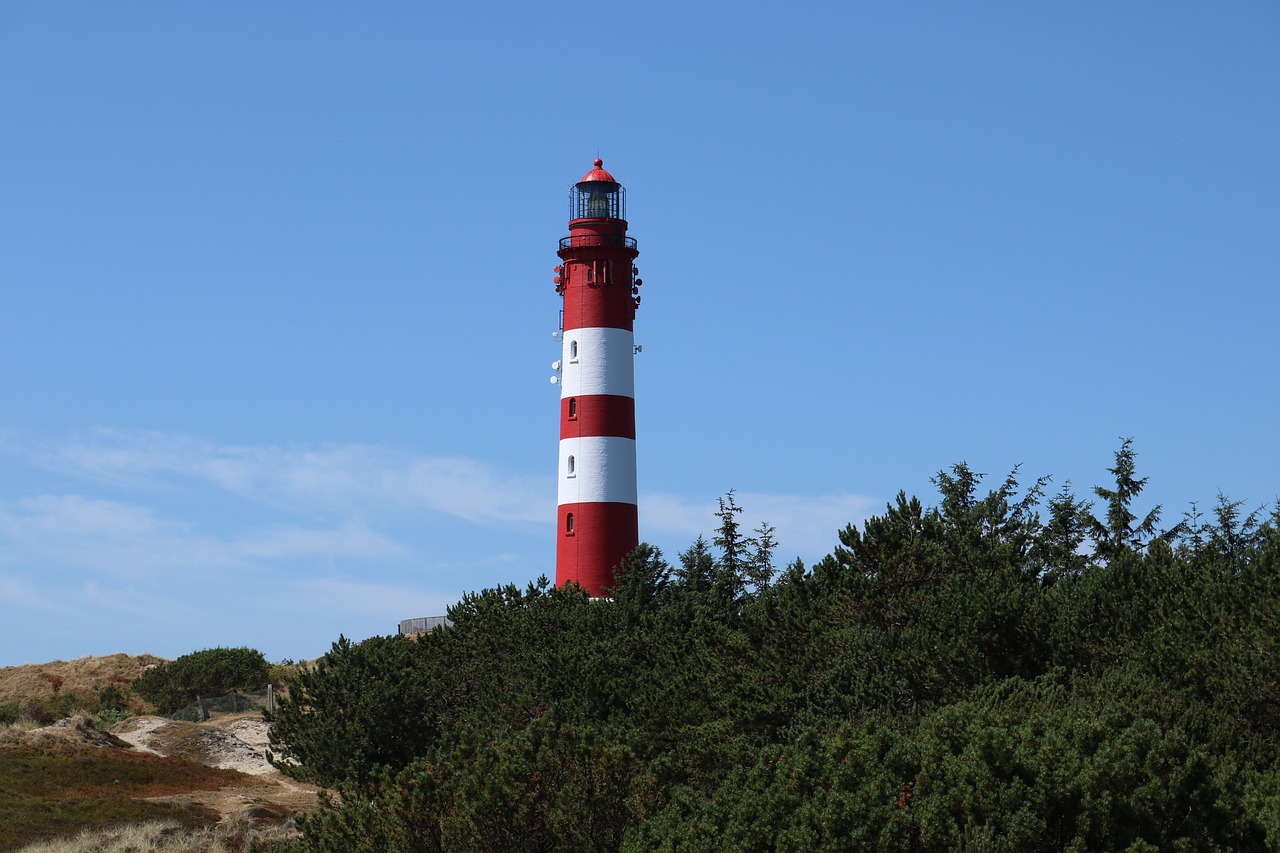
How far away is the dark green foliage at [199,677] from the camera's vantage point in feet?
230

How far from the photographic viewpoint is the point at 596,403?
2092 inches

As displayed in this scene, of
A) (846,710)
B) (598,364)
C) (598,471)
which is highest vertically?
(598,364)

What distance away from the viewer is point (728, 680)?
1374 inches

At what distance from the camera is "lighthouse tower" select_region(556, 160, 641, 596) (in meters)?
52.3

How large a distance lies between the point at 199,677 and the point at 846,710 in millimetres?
47357

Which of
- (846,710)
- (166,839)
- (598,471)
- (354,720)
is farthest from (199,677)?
(846,710)

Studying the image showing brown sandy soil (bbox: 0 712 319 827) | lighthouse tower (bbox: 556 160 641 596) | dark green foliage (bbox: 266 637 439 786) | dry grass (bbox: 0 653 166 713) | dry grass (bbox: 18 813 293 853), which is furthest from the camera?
dry grass (bbox: 0 653 166 713)

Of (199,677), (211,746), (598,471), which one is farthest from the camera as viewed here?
(199,677)

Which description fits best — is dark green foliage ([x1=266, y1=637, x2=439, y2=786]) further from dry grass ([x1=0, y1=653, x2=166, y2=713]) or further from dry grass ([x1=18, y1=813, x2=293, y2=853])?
dry grass ([x1=0, y1=653, x2=166, y2=713])

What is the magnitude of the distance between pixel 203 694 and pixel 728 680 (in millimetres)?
43244

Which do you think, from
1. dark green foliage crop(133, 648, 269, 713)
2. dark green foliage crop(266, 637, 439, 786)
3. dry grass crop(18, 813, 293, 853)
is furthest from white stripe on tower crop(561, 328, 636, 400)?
dark green foliage crop(133, 648, 269, 713)

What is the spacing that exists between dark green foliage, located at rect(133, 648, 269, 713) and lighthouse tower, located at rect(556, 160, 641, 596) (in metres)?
25.8

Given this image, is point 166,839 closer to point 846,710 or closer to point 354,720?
point 354,720

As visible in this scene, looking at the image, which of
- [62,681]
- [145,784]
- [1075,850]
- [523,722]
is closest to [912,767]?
[1075,850]
